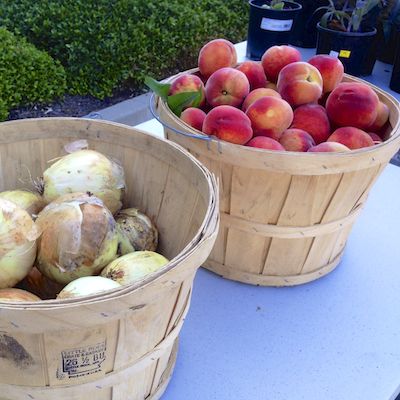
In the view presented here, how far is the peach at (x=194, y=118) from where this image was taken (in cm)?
112

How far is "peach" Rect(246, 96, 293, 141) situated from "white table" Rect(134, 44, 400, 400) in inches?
13.8

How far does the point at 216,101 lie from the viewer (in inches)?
47.1

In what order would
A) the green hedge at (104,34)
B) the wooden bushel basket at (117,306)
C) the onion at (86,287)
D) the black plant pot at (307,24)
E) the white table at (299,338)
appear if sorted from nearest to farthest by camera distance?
the wooden bushel basket at (117,306), the onion at (86,287), the white table at (299,338), the black plant pot at (307,24), the green hedge at (104,34)

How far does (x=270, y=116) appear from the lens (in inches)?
42.6

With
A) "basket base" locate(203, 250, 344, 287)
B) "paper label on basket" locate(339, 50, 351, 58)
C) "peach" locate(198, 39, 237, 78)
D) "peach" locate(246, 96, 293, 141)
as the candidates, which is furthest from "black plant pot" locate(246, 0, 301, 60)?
"basket base" locate(203, 250, 344, 287)

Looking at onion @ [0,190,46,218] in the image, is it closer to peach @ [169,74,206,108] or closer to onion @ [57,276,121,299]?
onion @ [57,276,121,299]

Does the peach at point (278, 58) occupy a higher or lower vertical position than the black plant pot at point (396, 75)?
higher

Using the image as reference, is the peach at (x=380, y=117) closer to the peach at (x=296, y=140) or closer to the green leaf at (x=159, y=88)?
the peach at (x=296, y=140)

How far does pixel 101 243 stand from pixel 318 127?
58 centimetres

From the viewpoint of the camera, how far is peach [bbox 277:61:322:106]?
1165 mm

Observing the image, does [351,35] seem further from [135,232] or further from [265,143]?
[135,232]

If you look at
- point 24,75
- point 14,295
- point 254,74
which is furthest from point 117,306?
point 24,75

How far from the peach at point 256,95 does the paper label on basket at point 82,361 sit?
27.5 inches

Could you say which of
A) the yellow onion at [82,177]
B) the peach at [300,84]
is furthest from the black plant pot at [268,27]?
the yellow onion at [82,177]
